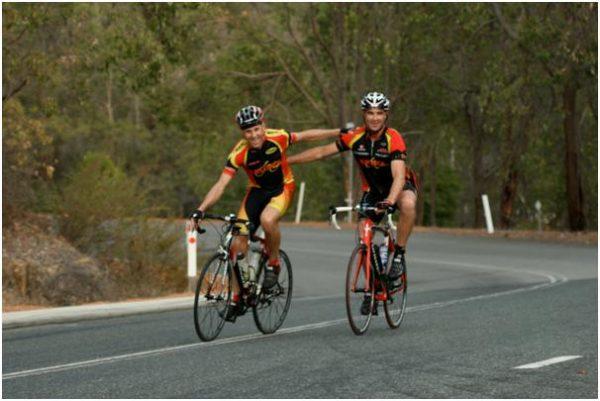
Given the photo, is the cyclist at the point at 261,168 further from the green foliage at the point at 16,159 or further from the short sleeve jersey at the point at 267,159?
the green foliage at the point at 16,159

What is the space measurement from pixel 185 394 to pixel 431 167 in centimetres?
5783

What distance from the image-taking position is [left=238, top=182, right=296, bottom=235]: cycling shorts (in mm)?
9617

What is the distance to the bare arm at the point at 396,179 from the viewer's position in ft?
31.7

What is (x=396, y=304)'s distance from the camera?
41.6 ft

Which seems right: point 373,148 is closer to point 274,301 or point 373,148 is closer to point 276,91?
point 274,301

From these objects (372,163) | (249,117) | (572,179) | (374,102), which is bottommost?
(372,163)

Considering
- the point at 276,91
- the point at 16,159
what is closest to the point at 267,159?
the point at 16,159

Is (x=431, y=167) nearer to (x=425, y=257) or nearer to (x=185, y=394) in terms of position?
(x=425, y=257)

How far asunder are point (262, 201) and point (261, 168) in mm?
563

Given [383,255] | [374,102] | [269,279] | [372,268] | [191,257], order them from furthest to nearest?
[191,257] < [383,255] < [372,268] < [269,279] < [374,102]

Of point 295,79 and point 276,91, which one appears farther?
point 295,79

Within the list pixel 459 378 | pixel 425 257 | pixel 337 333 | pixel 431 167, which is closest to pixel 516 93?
pixel 425 257

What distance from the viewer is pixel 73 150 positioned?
209 feet

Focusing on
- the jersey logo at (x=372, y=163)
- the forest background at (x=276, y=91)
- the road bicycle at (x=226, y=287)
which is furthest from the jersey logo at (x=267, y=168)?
the forest background at (x=276, y=91)
